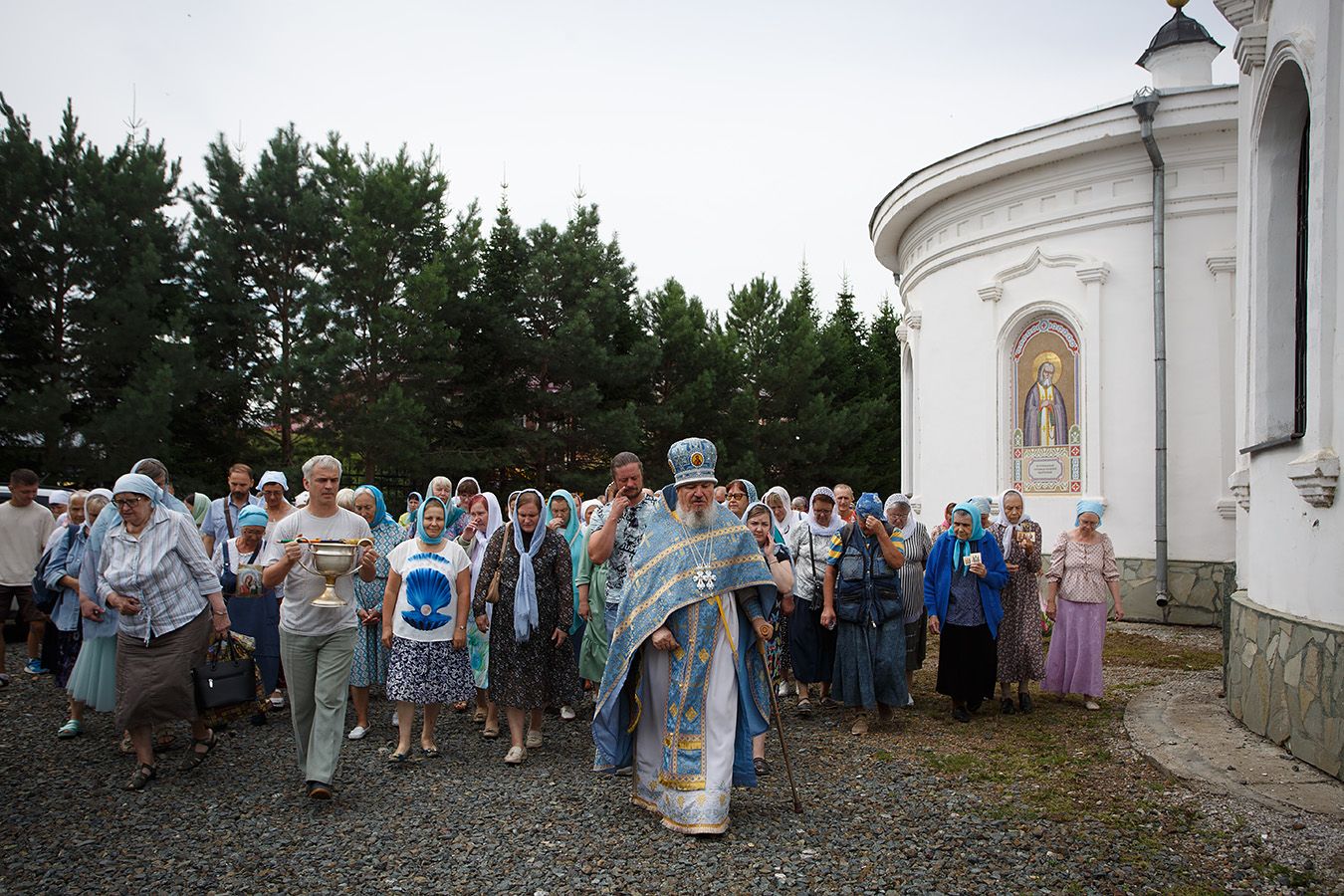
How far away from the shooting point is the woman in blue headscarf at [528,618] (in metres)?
6.68

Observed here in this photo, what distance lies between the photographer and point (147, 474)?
632 cm

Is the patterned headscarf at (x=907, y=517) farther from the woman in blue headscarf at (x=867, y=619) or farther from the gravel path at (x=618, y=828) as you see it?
the gravel path at (x=618, y=828)

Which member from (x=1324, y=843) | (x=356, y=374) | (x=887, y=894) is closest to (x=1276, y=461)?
(x=1324, y=843)

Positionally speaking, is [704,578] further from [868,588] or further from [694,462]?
[868,588]

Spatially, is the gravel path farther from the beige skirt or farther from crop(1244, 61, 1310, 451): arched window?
crop(1244, 61, 1310, 451): arched window

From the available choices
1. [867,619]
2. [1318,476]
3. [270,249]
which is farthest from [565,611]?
[270,249]

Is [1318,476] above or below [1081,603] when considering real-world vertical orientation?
above

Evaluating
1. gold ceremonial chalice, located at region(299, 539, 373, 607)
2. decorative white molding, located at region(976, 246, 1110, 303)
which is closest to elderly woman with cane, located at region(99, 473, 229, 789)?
gold ceremonial chalice, located at region(299, 539, 373, 607)

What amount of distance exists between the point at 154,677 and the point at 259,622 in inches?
77.0

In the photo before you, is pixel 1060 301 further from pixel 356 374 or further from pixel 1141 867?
pixel 356 374

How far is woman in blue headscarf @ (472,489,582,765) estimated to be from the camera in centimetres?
668

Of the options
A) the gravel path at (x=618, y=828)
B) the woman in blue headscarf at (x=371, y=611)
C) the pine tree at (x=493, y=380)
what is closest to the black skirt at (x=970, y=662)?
the gravel path at (x=618, y=828)

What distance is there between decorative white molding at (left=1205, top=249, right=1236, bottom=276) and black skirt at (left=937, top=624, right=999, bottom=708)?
8328 mm

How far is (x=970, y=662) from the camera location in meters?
7.72
